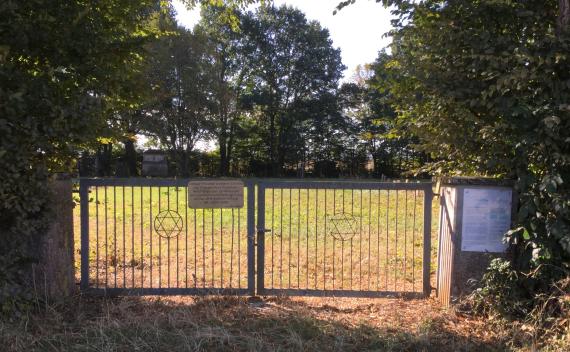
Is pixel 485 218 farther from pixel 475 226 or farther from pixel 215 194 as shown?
pixel 215 194

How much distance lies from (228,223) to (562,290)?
7.24 meters

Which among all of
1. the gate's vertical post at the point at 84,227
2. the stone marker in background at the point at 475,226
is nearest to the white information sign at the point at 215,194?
the gate's vertical post at the point at 84,227

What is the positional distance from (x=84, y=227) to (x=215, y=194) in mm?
1556

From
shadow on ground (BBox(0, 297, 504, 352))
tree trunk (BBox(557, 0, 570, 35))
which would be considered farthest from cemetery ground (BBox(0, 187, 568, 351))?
tree trunk (BBox(557, 0, 570, 35))

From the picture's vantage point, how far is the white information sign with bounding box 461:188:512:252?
18.0 feet


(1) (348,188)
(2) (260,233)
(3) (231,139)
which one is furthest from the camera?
(3) (231,139)

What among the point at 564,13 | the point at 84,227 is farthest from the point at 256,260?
the point at 564,13

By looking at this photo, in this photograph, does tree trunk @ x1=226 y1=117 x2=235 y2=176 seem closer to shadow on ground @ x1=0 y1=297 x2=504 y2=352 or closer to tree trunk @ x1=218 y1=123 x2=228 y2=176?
tree trunk @ x1=218 y1=123 x2=228 y2=176

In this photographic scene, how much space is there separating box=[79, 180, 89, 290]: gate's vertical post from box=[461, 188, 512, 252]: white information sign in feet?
13.9

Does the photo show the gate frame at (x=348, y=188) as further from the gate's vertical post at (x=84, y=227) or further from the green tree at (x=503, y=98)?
the gate's vertical post at (x=84, y=227)

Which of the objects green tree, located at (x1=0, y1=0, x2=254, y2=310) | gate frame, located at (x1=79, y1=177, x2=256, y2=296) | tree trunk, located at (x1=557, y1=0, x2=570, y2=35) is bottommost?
gate frame, located at (x1=79, y1=177, x2=256, y2=296)

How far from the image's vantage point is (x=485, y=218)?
5508 mm

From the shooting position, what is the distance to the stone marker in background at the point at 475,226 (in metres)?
5.47

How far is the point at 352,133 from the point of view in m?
45.0
